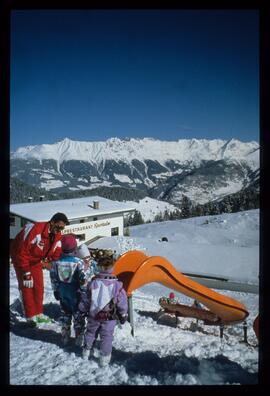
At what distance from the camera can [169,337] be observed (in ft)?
11.1

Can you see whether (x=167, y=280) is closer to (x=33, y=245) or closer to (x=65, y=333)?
(x=65, y=333)

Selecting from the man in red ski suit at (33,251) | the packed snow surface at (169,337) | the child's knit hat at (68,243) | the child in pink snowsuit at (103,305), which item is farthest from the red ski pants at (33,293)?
the child in pink snowsuit at (103,305)

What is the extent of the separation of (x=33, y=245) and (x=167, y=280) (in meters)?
1.25

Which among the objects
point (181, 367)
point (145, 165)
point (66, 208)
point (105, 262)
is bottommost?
point (181, 367)

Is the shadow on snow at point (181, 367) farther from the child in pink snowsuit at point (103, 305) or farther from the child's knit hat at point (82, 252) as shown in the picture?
the child's knit hat at point (82, 252)

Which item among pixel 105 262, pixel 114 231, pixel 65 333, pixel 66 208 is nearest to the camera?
pixel 105 262

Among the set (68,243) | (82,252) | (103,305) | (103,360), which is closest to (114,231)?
(82,252)

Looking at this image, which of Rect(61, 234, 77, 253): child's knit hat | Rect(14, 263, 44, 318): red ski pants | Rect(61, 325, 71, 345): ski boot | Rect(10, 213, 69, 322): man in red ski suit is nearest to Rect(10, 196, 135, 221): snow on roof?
Rect(10, 213, 69, 322): man in red ski suit

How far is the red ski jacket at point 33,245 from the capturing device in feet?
11.0

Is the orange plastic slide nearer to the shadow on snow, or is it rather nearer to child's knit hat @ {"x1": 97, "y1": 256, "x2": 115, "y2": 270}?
child's knit hat @ {"x1": 97, "y1": 256, "x2": 115, "y2": 270}

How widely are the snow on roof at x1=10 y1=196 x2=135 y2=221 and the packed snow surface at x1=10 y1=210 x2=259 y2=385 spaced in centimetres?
32

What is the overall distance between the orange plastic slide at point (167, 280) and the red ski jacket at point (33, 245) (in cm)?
59
